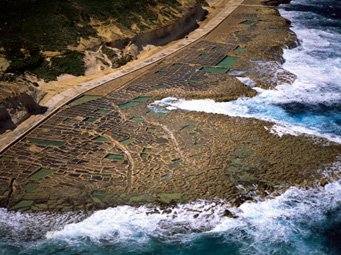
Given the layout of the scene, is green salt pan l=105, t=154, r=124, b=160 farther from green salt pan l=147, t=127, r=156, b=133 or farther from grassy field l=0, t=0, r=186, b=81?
grassy field l=0, t=0, r=186, b=81

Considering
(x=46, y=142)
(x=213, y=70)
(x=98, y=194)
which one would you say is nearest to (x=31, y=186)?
(x=98, y=194)

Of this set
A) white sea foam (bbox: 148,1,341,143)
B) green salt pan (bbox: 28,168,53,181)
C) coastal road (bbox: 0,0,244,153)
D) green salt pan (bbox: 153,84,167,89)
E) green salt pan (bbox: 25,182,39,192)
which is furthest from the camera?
green salt pan (bbox: 153,84,167,89)

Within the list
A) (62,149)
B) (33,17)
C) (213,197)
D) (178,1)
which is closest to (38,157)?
(62,149)

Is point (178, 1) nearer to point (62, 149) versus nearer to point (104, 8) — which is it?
point (104, 8)

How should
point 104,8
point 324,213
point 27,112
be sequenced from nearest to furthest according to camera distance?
point 324,213
point 27,112
point 104,8

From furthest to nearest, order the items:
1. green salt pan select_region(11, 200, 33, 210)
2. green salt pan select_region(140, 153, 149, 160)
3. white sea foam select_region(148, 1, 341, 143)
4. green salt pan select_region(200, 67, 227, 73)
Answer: green salt pan select_region(200, 67, 227, 73)
white sea foam select_region(148, 1, 341, 143)
green salt pan select_region(140, 153, 149, 160)
green salt pan select_region(11, 200, 33, 210)

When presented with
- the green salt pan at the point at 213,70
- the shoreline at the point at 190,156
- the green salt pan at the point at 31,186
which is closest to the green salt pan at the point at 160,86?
the shoreline at the point at 190,156

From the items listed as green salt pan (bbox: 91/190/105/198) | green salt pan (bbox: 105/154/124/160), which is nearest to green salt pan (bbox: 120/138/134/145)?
green salt pan (bbox: 105/154/124/160)

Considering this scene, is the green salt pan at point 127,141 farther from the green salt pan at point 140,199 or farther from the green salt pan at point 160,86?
the green salt pan at point 160,86
